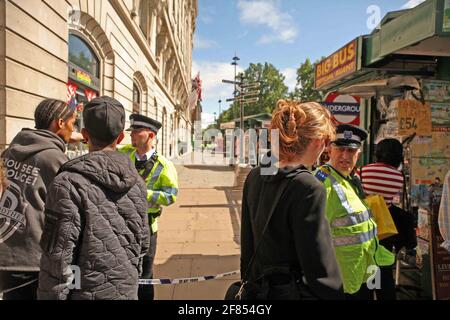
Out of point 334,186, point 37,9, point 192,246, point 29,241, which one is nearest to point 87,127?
point 29,241

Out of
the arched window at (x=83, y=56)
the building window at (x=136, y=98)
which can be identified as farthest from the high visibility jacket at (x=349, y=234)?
the building window at (x=136, y=98)

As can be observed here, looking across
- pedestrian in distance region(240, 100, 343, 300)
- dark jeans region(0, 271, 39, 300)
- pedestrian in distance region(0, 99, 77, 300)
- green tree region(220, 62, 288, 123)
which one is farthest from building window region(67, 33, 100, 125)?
green tree region(220, 62, 288, 123)

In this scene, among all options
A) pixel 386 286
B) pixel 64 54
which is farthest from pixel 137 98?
pixel 386 286

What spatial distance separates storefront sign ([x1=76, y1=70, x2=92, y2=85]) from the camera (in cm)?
816

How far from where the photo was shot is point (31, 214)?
2217 mm

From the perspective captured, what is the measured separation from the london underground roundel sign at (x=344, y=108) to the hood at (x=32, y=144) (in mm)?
4593

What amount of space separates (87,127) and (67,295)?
35.4 inches

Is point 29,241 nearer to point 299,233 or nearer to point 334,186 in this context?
point 299,233

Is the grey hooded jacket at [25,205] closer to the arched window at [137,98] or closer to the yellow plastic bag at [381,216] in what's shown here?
the yellow plastic bag at [381,216]

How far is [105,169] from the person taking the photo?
5.71ft

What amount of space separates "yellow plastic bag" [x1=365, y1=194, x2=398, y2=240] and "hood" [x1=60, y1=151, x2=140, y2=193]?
194 centimetres

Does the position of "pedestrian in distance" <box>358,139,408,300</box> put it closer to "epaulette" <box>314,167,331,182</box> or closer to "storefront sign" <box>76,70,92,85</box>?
"epaulette" <box>314,167,331,182</box>

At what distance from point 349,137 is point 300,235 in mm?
1359
